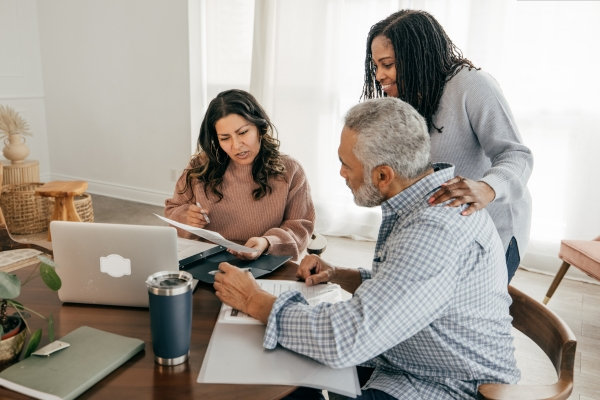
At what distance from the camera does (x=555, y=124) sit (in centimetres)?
327

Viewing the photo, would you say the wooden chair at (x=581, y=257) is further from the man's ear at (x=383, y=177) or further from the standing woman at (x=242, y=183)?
the man's ear at (x=383, y=177)

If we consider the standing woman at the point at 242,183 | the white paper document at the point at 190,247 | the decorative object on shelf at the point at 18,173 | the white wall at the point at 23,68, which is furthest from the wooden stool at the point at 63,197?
the white paper document at the point at 190,247

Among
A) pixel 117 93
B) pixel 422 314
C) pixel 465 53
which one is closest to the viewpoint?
pixel 422 314

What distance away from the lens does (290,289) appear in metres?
1.29

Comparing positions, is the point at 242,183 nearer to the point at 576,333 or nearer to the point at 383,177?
the point at 383,177

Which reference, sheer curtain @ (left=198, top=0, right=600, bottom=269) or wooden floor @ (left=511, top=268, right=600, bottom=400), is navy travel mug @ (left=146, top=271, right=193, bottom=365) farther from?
sheer curtain @ (left=198, top=0, right=600, bottom=269)

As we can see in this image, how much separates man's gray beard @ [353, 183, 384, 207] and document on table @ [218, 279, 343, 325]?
243 millimetres

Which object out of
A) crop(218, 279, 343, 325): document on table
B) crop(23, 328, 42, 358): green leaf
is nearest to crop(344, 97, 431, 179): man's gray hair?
crop(218, 279, 343, 325): document on table

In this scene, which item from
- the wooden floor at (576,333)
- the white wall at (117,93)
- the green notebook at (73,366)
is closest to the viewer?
the green notebook at (73,366)

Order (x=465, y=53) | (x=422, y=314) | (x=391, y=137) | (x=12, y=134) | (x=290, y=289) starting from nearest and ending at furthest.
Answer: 1. (x=422, y=314)
2. (x=391, y=137)
3. (x=290, y=289)
4. (x=465, y=53)
5. (x=12, y=134)

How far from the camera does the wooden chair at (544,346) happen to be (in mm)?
910

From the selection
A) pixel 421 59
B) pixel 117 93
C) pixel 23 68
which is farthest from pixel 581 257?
pixel 23 68

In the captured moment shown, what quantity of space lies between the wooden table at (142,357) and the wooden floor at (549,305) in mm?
1668

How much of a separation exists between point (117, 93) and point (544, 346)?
4526 mm
